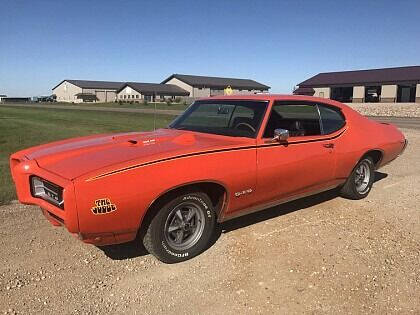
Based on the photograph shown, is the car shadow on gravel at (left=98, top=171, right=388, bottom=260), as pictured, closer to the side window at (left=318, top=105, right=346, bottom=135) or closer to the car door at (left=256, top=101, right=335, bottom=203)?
the car door at (left=256, top=101, right=335, bottom=203)

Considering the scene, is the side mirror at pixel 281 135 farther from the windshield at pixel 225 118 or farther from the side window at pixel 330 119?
the side window at pixel 330 119

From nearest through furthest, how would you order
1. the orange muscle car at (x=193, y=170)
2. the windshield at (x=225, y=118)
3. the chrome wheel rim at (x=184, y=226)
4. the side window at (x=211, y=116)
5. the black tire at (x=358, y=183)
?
the orange muscle car at (x=193, y=170)
the chrome wheel rim at (x=184, y=226)
the windshield at (x=225, y=118)
the side window at (x=211, y=116)
the black tire at (x=358, y=183)

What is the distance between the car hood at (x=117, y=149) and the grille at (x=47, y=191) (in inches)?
5.2

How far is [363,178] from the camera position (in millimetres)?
5941

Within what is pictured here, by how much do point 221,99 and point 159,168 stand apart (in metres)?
1.94

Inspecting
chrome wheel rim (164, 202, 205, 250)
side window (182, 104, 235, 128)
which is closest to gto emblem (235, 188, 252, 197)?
chrome wheel rim (164, 202, 205, 250)

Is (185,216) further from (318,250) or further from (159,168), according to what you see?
(318,250)

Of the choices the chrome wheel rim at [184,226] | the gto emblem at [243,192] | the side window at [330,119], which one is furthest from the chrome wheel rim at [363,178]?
the chrome wheel rim at [184,226]

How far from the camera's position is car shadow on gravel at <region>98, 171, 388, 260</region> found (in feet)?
13.1

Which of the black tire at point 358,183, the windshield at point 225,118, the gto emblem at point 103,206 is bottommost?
the black tire at point 358,183

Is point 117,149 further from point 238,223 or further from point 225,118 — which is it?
point 238,223

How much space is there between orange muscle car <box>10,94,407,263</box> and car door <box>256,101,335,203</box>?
13 mm

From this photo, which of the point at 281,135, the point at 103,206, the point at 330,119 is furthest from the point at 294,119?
the point at 103,206

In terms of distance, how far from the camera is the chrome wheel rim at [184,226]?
371cm
